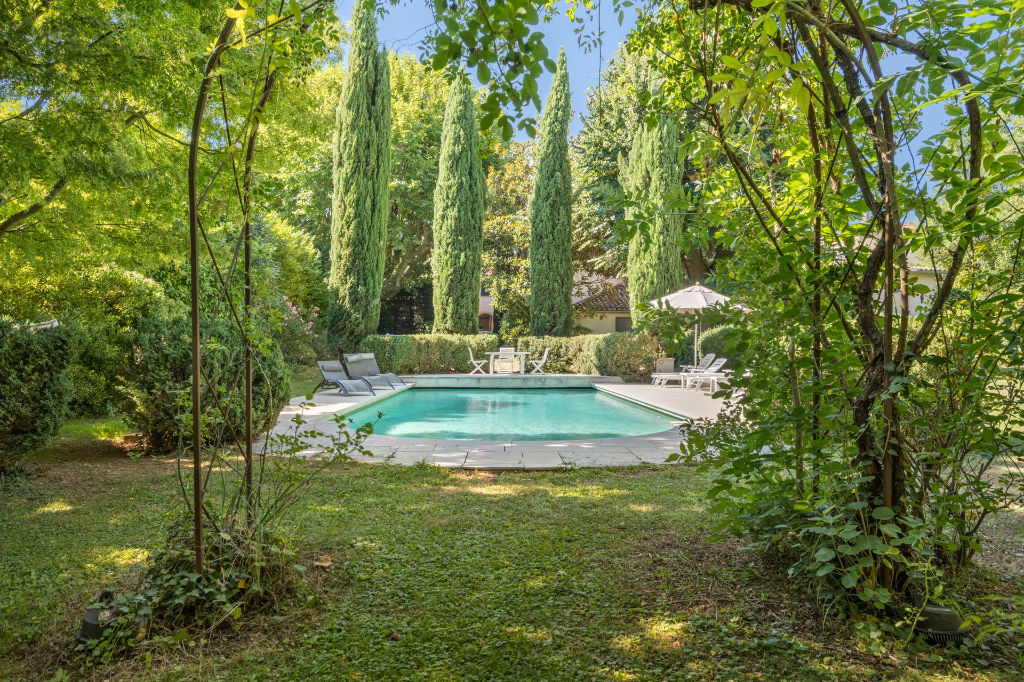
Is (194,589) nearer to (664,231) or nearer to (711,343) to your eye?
(711,343)

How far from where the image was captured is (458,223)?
1928 cm

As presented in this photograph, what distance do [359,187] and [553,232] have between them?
6186mm

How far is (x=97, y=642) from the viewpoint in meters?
2.32

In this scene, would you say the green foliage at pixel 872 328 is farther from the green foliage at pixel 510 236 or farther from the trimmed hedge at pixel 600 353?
the green foliage at pixel 510 236

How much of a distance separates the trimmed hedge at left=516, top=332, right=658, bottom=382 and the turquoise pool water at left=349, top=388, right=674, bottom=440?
144 cm

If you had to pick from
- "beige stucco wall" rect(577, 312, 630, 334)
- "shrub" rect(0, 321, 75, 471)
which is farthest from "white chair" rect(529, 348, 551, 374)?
"shrub" rect(0, 321, 75, 471)

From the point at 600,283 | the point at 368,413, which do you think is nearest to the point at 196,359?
the point at 368,413

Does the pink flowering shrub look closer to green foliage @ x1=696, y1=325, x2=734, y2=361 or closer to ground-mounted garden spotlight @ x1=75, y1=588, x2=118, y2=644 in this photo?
green foliage @ x1=696, y1=325, x2=734, y2=361

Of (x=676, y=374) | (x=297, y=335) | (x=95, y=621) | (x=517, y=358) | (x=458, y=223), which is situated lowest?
(x=95, y=621)

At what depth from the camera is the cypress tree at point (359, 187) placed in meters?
17.4

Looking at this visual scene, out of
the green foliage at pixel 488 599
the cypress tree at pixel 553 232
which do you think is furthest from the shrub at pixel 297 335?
the green foliage at pixel 488 599

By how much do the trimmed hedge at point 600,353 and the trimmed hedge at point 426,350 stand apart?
53.7 inches

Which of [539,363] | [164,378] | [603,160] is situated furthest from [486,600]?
[603,160]

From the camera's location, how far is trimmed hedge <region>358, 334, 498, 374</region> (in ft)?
54.8
